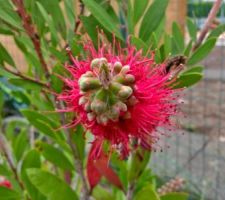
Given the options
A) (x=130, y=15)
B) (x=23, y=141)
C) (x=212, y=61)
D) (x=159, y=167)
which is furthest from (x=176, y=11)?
(x=212, y=61)

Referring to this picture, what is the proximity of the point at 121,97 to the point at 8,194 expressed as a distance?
0.52m

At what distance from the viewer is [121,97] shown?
1.59 feet

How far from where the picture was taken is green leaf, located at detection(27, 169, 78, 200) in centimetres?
82

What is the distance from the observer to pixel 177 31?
2.86 ft

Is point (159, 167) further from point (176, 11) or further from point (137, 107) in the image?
point (137, 107)

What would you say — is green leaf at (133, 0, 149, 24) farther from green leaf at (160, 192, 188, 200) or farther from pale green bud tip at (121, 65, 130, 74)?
green leaf at (160, 192, 188, 200)

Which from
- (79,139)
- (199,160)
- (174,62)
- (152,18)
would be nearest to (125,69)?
(174,62)

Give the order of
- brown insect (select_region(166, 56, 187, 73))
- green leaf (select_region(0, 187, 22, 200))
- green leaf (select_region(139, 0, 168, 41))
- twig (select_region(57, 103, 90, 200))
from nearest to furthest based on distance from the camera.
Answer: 1. brown insect (select_region(166, 56, 187, 73))
2. green leaf (select_region(139, 0, 168, 41))
3. twig (select_region(57, 103, 90, 200))
4. green leaf (select_region(0, 187, 22, 200))

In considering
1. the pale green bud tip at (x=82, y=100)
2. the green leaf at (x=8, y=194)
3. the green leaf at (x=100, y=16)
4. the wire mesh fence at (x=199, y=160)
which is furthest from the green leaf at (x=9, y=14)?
the wire mesh fence at (x=199, y=160)

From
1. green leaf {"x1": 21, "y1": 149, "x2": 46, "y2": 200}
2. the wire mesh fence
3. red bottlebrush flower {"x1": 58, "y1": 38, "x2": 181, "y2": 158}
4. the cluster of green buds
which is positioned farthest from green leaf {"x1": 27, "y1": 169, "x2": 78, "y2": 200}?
the wire mesh fence

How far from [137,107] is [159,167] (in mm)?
2071

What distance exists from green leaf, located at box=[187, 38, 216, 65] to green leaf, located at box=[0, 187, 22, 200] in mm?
427

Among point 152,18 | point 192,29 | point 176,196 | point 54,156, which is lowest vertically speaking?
point 176,196

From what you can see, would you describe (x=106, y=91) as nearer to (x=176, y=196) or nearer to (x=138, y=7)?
(x=138, y=7)
